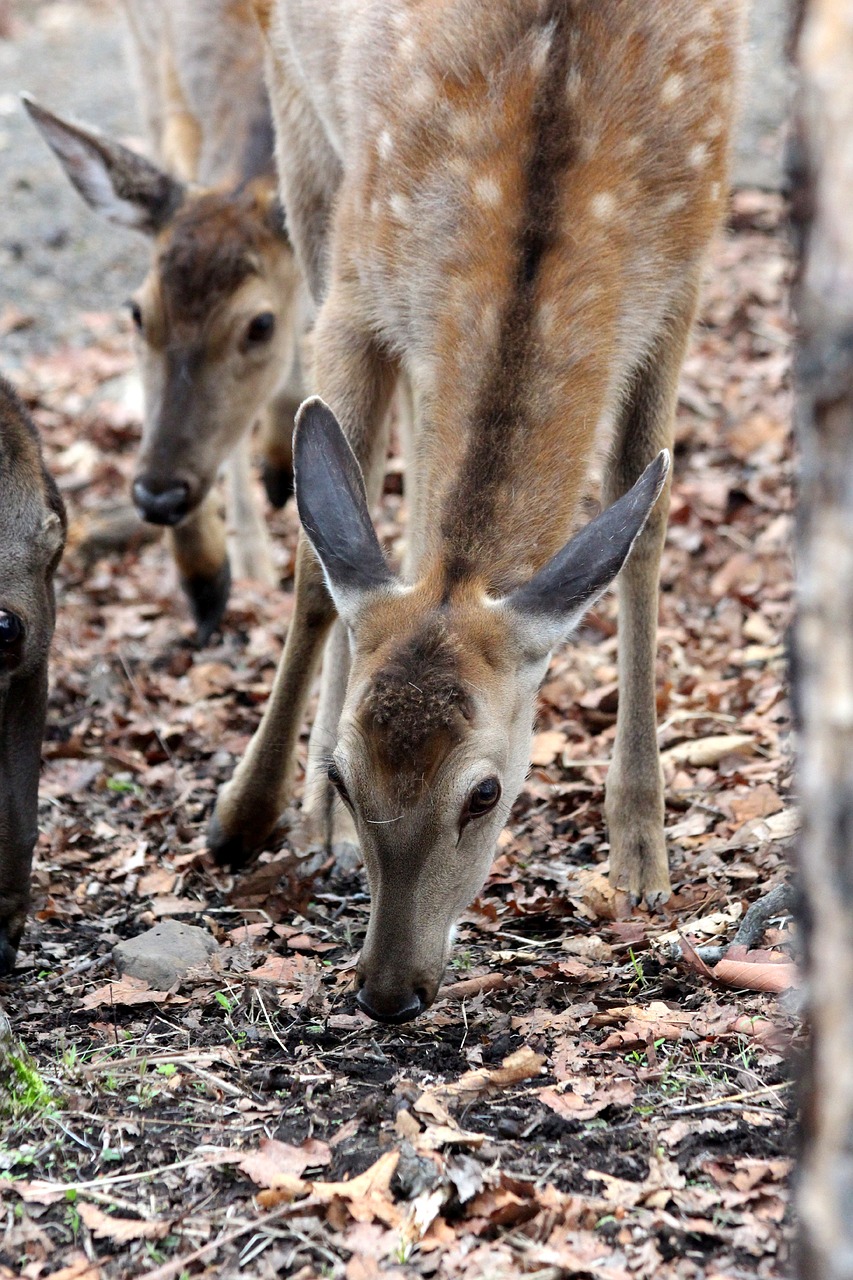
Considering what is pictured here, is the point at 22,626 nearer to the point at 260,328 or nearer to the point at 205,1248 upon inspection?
the point at 205,1248

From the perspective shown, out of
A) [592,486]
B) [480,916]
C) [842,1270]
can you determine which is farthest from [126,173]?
[842,1270]

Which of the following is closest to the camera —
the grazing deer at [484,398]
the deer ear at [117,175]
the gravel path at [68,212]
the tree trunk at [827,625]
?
the tree trunk at [827,625]

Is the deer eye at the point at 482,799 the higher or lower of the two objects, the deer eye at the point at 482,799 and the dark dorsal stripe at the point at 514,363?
the lower

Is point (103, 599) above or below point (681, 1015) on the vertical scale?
above

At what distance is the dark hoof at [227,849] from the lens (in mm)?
5758

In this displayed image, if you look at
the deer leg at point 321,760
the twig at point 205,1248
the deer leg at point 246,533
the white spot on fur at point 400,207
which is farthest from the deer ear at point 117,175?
the twig at point 205,1248

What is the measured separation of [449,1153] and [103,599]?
5.88 m

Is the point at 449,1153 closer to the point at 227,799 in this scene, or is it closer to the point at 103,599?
the point at 227,799

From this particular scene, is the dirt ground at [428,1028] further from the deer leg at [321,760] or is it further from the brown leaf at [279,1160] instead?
the deer leg at [321,760]

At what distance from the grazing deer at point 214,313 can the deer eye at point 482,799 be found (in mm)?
3960

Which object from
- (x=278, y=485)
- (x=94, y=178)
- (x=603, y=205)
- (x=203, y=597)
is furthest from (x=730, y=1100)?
(x=94, y=178)

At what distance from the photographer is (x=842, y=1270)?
2006 millimetres

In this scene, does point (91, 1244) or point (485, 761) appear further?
point (485, 761)

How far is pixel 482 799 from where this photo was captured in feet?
13.7
